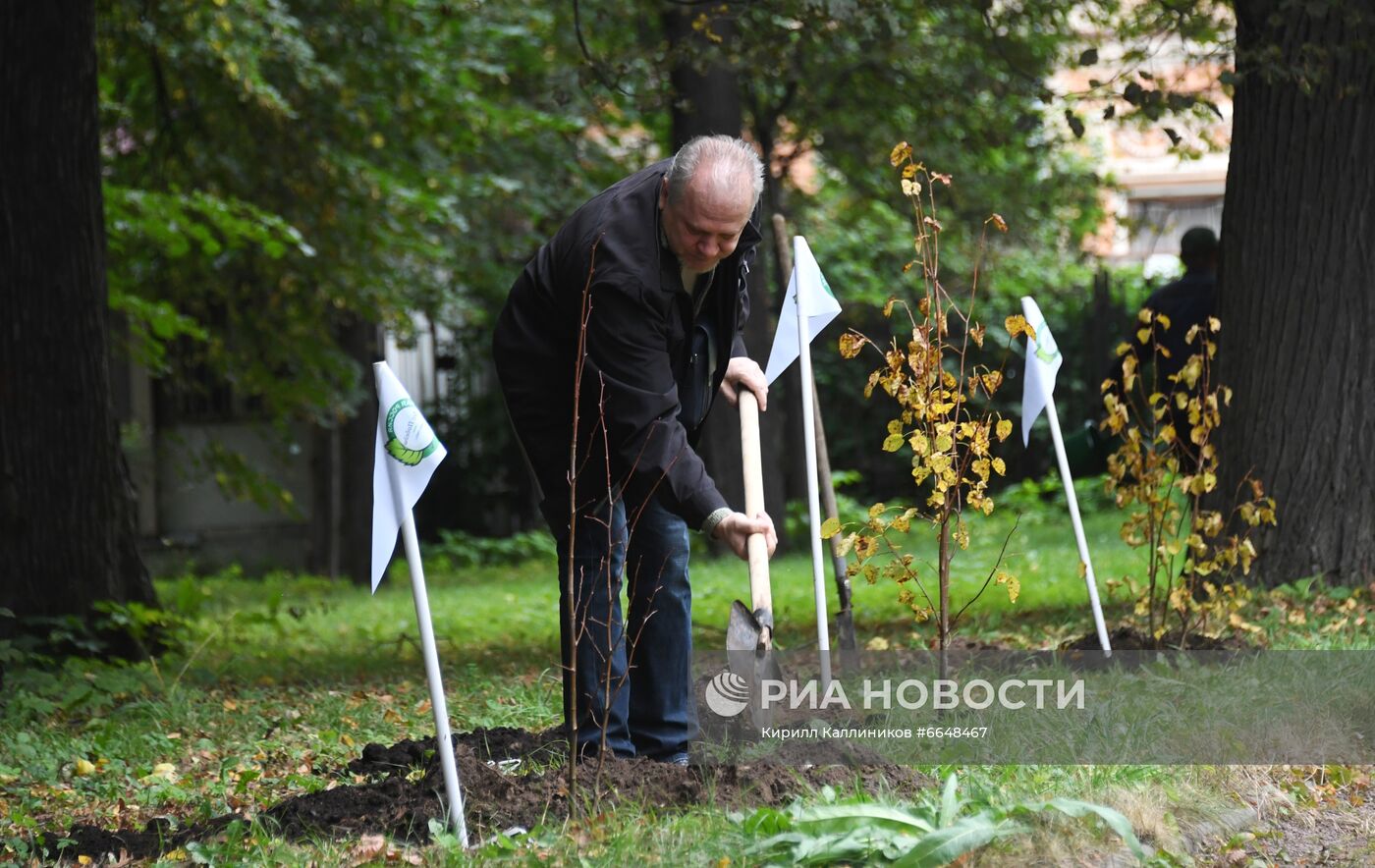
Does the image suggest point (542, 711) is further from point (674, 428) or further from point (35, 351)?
point (35, 351)

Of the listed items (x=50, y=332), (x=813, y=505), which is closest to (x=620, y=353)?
(x=813, y=505)

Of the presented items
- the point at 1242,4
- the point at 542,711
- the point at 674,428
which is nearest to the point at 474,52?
the point at 1242,4

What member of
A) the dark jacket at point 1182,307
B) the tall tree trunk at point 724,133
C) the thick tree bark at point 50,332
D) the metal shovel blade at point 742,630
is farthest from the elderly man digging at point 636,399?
the tall tree trunk at point 724,133

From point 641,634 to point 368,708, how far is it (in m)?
1.89

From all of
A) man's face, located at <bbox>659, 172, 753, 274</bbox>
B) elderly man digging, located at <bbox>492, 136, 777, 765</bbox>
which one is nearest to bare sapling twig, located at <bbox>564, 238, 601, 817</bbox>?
elderly man digging, located at <bbox>492, 136, 777, 765</bbox>

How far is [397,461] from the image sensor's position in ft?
10.5

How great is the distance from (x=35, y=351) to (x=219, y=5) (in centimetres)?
341

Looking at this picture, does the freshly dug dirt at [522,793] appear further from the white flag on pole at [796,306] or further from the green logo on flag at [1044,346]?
the green logo on flag at [1044,346]

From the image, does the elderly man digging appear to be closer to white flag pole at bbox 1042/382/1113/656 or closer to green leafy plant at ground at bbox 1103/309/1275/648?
white flag pole at bbox 1042/382/1113/656

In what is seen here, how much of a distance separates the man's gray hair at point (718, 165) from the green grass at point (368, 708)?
1463mm

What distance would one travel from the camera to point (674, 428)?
3.62 metres

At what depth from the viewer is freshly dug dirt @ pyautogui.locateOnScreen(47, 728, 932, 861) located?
3336 millimetres

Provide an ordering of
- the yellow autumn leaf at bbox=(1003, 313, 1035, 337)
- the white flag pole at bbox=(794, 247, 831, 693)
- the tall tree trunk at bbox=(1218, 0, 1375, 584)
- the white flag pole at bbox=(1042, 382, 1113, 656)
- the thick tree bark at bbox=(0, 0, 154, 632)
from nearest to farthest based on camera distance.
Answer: the yellow autumn leaf at bbox=(1003, 313, 1035, 337), the white flag pole at bbox=(794, 247, 831, 693), the white flag pole at bbox=(1042, 382, 1113, 656), the tall tree trunk at bbox=(1218, 0, 1375, 584), the thick tree bark at bbox=(0, 0, 154, 632)

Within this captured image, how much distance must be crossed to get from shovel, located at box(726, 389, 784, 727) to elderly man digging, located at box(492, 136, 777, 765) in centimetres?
7
